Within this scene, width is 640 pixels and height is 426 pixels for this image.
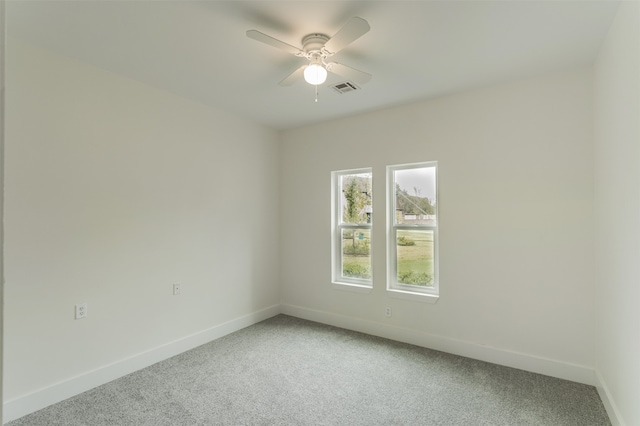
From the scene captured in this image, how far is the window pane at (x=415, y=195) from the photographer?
3.65 m

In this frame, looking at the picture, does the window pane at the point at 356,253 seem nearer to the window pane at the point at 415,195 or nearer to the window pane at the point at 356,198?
the window pane at the point at 356,198

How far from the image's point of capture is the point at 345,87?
3.17m

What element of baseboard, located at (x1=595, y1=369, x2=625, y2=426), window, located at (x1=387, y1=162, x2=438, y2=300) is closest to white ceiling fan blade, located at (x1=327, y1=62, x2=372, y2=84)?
window, located at (x1=387, y1=162, x2=438, y2=300)

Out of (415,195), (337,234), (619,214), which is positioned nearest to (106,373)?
(337,234)

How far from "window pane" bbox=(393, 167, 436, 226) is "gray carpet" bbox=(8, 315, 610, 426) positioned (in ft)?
4.55

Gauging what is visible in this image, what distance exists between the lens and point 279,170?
4.76 meters

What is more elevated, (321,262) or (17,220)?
(17,220)

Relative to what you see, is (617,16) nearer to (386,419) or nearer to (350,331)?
(386,419)

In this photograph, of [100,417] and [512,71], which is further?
[512,71]

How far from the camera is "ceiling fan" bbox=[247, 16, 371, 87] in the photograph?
1935 mm

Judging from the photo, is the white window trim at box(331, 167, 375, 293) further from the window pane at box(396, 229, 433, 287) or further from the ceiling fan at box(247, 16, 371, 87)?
the ceiling fan at box(247, 16, 371, 87)

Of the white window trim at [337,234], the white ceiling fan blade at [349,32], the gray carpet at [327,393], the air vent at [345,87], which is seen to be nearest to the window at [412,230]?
the white window trim at [337,234]

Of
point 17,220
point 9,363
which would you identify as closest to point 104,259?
point 17,220

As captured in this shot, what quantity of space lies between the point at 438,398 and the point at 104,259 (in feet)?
9.64
